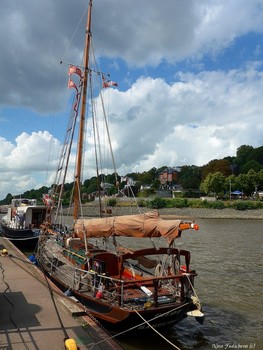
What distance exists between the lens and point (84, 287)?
13.1 m

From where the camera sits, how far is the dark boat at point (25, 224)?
99.4 ft

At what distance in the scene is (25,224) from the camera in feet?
109

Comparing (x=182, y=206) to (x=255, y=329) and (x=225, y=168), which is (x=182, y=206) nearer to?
(x=225, y=168)

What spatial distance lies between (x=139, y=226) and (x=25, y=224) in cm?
2280

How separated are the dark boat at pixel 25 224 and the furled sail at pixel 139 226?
52.7 feet

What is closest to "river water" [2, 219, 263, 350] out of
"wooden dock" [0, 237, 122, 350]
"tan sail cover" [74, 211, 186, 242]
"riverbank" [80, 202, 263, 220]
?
"wooden dock" [0, 237, 122, 350]

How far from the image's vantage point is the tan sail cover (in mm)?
11680

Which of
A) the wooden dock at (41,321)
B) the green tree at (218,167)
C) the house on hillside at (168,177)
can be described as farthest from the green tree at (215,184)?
the wooden dock at (41,321)

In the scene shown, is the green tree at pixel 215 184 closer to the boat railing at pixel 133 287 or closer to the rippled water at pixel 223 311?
the rippled water at pixel 223 311

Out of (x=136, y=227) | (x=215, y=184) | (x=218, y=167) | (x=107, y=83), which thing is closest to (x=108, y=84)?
(x=107, y=83)

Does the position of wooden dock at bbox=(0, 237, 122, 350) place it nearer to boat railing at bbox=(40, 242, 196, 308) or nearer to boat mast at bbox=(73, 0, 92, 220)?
boat railing at bbox=(40, 242, 196, 308)

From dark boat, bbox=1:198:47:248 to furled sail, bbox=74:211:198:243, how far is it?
1607cm

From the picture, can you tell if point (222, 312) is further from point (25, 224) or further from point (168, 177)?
point (168, 177)

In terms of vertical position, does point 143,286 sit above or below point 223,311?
above
